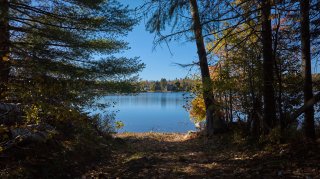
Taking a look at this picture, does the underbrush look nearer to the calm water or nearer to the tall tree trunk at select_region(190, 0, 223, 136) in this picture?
the tall tree trunk at select_region(190, 0, 223, 136)

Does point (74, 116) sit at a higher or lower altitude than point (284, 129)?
higher

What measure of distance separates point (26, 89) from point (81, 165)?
2.38 metres

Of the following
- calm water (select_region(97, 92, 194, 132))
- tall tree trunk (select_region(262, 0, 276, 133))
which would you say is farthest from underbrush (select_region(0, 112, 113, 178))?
tall tree trunk (select_region(262, 0, 276, 133))

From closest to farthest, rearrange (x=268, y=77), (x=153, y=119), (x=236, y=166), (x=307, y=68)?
(x=236, y=166) → (x=307, y=68) → (x=268, y=77) → (x=153, y=119)

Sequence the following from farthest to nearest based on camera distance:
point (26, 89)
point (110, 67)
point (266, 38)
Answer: point (110, 67)
point (266, 38)
point (26, 89)

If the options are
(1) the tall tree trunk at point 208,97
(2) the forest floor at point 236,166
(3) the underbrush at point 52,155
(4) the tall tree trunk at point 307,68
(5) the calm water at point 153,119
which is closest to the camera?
(2) the forest floor at point 236,166

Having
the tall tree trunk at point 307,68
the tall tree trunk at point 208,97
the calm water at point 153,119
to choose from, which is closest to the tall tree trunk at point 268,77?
the tall tree trunk at point 307,68

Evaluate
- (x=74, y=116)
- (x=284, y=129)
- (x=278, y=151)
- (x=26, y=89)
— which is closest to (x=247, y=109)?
(x=284, y=129)

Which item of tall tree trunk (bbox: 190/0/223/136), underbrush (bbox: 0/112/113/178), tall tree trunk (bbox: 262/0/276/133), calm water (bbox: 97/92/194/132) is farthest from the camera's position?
calm water (bbox: 97/92/194/132)

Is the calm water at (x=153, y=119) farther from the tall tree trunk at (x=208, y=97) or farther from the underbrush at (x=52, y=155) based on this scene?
the underbrush at (x=52, y=155)

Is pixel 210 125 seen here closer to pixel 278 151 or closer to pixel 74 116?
pixel 278 151

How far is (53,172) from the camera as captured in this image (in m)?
6.25

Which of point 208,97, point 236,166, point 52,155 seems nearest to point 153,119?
point 208,97

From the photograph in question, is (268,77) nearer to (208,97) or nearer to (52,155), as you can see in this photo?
(208,97)
